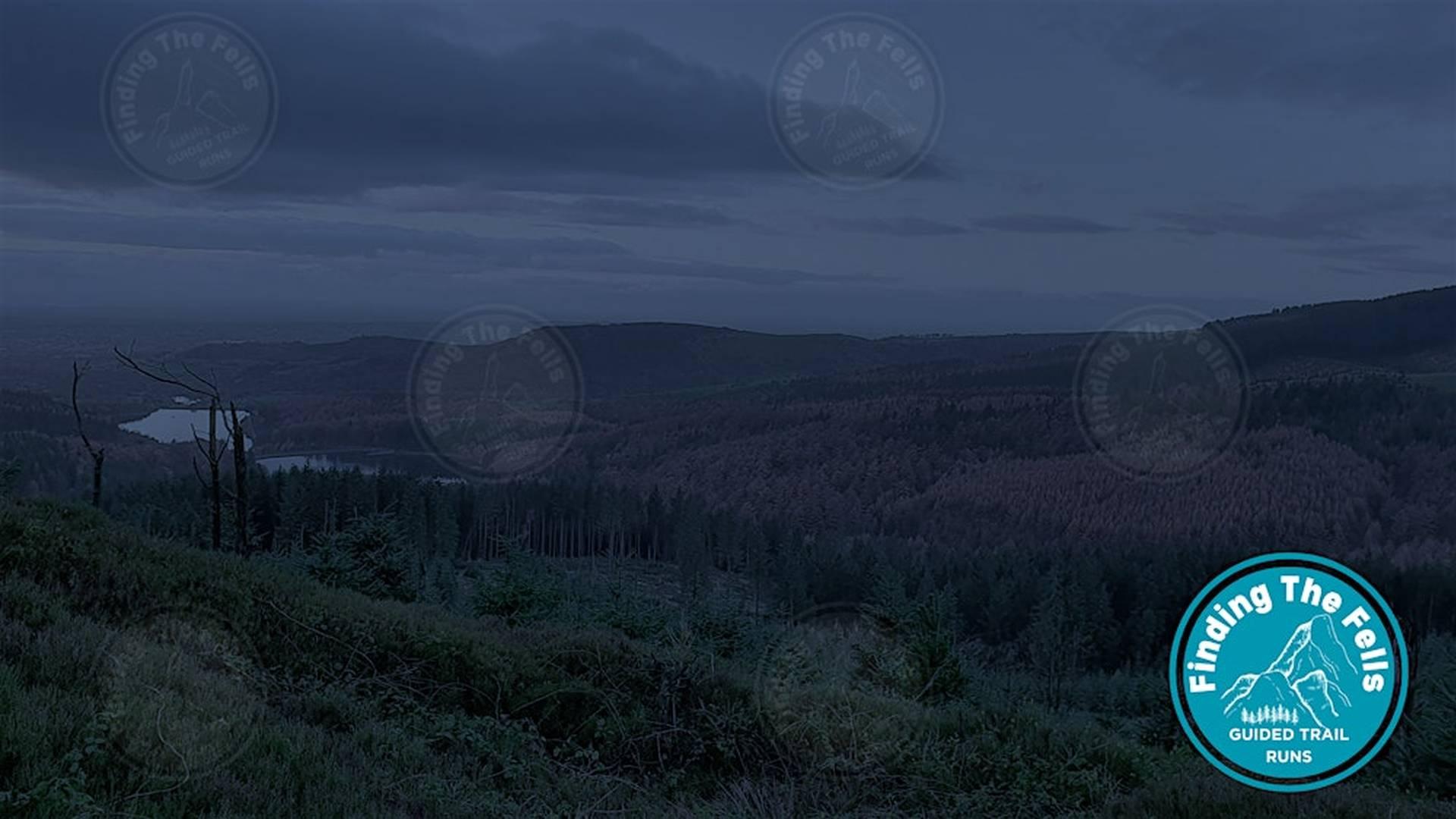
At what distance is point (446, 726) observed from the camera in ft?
28.0

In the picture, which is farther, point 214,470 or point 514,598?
point 214,470

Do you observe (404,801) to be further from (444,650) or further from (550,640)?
(550,640)

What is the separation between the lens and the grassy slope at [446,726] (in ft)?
19.7

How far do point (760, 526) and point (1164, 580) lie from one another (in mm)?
48239

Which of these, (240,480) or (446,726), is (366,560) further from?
(446,726)

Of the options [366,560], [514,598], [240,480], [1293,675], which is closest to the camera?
[1293,675]

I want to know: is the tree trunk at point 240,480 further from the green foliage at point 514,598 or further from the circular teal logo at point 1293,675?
the circular teal logo at point 1293,675

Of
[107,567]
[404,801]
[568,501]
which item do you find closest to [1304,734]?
[404,801]

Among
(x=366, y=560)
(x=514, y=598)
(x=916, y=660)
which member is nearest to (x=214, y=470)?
(x=366, y=560)

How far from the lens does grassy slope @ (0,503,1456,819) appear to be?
599 cm

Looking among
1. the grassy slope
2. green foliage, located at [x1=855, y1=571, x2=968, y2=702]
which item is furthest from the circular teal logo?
green foliage, located at [x1=855, y1=571, x2=968, y2=702]

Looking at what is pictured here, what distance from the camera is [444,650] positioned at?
1053cm

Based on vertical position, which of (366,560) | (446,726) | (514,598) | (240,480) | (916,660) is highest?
(240,480)

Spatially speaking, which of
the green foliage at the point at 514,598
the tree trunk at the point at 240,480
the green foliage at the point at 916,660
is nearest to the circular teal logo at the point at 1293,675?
the green foliage at the point at 916,660
